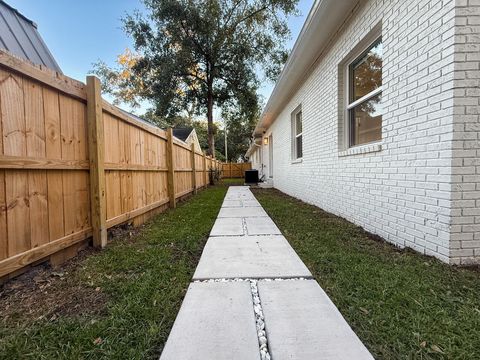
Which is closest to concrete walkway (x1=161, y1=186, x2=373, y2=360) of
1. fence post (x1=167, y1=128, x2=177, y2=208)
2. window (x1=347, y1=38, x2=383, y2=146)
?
window (x1=347, y1=38, x2=383, y2=146)

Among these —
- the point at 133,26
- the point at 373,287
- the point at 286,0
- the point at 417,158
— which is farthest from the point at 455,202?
the point at 133,26

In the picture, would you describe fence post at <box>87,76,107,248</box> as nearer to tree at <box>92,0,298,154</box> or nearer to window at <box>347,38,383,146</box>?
window at <box>347,38,383,146</box>

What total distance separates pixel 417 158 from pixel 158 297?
2498 mm

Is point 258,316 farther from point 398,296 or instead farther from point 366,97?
point 366,97

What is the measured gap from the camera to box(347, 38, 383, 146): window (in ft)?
10.7

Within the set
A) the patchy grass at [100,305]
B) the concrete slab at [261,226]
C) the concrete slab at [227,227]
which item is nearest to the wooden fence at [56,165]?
the patchy grass at [100,305]

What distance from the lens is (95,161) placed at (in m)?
2.75

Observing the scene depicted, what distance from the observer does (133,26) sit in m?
14.1

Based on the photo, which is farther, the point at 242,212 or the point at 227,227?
the point at 242,212

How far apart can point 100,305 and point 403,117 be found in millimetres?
3049

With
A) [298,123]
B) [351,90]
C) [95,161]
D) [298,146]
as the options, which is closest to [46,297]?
[95,161]

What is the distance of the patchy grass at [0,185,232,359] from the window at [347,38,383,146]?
106 inches

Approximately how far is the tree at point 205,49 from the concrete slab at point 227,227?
1182 centimetres

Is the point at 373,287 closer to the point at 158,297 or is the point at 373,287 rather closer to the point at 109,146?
the point at 158,297
